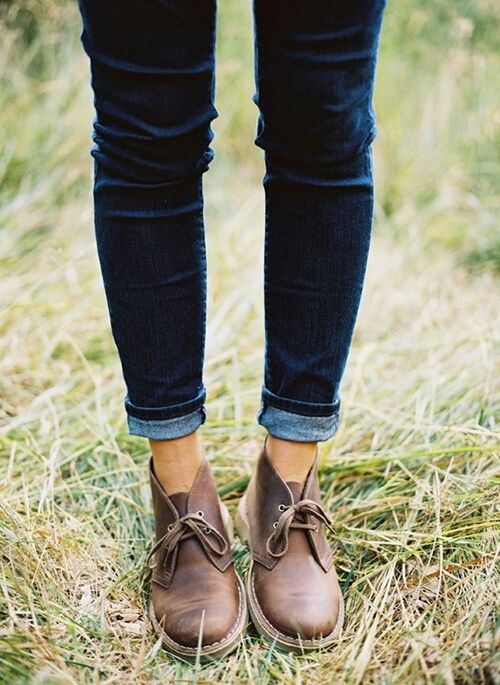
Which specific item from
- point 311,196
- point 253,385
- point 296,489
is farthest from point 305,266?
point 253,385

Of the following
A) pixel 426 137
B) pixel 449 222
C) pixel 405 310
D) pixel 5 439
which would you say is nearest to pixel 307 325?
pixel 5 439

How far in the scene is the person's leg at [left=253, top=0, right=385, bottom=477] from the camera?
709mm

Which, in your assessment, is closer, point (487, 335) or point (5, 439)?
point (5, 439)

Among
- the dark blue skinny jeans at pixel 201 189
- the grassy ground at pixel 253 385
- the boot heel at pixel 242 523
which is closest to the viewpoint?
the dark blue skinny jeans at pixel 201 189

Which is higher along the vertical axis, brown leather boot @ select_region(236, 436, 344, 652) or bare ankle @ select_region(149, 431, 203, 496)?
bare ankle @ select_region(149, 431, 203, 496)

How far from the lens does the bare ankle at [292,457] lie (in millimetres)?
913

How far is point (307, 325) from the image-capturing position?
0.85 m

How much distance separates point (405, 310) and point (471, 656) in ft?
3.38

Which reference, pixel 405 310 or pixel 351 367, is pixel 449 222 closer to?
pixel 405 310

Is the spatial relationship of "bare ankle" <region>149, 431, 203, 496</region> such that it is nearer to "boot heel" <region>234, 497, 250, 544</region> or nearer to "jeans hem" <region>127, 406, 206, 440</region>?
"jeans hem" <region>127, 406, 206, 440</region>

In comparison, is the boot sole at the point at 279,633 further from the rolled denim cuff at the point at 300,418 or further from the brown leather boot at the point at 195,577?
the rolled denim cuff at the point at 300,418

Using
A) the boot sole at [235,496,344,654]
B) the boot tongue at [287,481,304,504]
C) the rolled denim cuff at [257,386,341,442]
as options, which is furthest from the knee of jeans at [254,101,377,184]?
the boot sole at [235,496,344,654]

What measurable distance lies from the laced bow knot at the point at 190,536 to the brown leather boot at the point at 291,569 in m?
0.06

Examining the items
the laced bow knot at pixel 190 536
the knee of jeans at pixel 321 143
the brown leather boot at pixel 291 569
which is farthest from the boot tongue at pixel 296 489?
the knee of jeans at pixel 321 143
